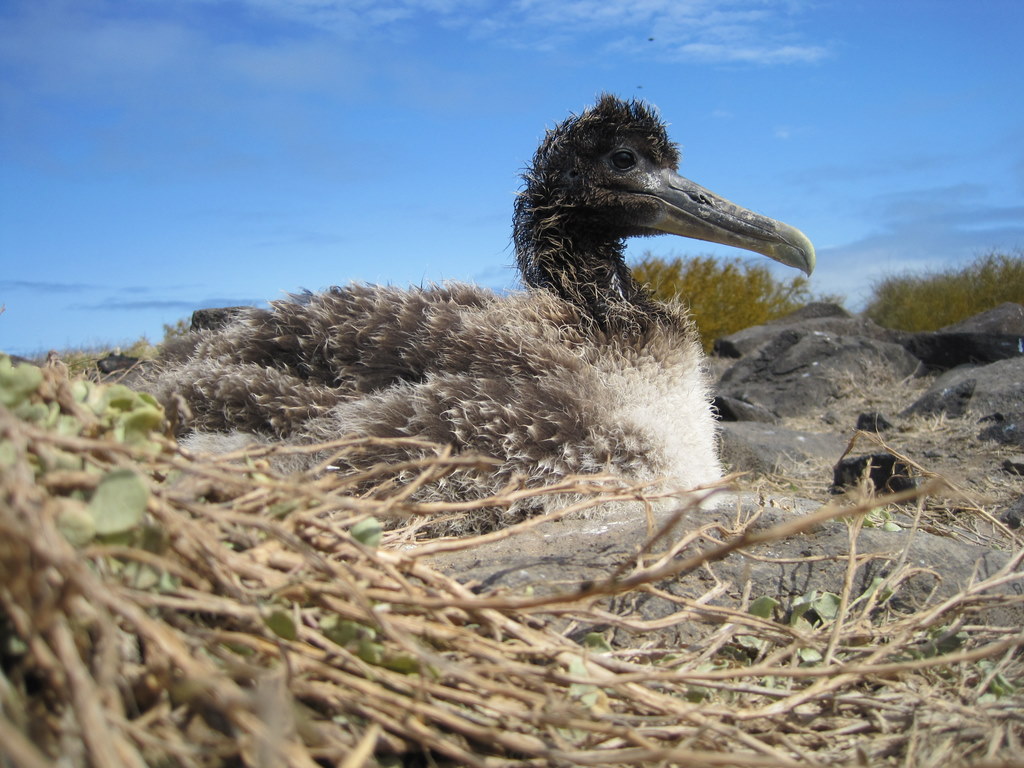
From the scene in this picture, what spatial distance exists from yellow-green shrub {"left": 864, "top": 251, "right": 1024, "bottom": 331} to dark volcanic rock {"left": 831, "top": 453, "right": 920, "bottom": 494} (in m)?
17.7

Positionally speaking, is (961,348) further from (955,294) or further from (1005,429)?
(955,294)

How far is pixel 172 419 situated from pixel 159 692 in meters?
0.88

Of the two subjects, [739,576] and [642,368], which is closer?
[739,576]

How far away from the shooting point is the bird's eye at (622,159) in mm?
4195

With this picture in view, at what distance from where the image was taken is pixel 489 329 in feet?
11.4

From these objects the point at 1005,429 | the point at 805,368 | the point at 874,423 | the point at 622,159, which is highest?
the point at 622,159

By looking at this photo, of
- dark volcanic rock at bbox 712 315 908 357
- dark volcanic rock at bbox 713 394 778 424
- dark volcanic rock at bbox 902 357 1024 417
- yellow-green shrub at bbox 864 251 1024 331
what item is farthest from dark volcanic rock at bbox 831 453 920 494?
yellow-green shrub at bbox 864 251 1024 331

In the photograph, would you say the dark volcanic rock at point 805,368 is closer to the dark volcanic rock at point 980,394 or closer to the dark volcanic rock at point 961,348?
the dark volcanic rock at point 961,348

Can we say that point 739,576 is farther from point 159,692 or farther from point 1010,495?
point 1010,495

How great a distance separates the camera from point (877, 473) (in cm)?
496

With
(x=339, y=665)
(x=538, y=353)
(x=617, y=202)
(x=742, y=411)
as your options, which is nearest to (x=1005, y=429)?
(x=742, y=411)

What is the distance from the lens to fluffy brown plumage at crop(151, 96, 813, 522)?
3.24 metres

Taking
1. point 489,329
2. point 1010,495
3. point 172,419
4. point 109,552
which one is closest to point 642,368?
point 489,329

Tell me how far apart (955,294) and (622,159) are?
20.0 metres
